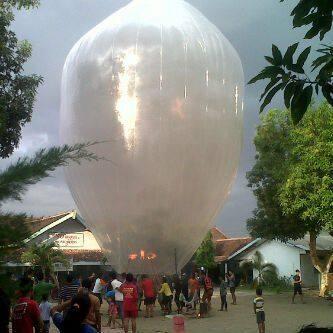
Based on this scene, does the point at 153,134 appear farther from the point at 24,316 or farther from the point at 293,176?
the point at 293,176

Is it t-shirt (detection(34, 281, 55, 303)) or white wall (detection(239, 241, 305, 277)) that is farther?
white wall (detection(239, 241, 305, 277))

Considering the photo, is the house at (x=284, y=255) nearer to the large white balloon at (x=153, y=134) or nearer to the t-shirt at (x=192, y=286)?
the t-shirt at (x=192, y=286)

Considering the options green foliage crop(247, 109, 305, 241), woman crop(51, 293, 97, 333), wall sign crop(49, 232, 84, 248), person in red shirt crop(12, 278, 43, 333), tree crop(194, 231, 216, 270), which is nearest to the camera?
woman crop(51, 293, 97, 333)

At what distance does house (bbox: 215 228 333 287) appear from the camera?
1297 inches

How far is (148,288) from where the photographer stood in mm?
12664

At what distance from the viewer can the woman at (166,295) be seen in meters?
13.8

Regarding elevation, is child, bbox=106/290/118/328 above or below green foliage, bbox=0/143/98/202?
below

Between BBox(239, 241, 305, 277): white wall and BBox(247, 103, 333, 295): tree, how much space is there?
33.3ft

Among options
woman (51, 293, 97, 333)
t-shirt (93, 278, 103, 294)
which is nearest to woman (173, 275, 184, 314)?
t-shirt (93, 278, 103, 294)

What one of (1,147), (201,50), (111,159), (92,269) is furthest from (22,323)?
(92,269)

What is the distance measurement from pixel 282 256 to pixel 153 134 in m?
26.0

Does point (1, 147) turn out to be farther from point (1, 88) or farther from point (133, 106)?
point (133, 106)

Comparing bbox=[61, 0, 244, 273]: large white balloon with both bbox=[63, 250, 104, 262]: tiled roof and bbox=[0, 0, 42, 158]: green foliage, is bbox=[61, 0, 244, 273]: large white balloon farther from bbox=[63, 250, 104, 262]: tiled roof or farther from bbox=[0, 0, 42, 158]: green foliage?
bbox=[63, 250, 104, 262]: tiled roof

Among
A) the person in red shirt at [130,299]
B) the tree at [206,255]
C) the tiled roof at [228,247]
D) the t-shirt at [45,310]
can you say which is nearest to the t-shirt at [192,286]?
the person in red shirt at [130,299]
